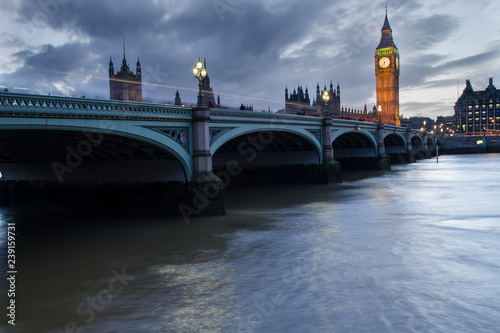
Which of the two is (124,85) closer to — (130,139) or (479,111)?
(130,139)

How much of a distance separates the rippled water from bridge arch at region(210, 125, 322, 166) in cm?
1147

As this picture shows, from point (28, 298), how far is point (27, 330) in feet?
5.82

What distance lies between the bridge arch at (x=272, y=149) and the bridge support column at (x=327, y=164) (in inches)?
21.4

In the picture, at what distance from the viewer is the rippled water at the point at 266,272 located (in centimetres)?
754

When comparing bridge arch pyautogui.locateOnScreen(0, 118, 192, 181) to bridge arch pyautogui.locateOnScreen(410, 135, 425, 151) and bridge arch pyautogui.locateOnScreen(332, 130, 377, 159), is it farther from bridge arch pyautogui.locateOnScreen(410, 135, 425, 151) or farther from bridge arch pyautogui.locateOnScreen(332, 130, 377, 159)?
bridge arch pyautogui.locateOnScreen(410, 135, 425, 151)

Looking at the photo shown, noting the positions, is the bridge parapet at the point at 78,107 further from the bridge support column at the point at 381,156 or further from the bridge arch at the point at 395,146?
the bridge arch at the point at 395,146

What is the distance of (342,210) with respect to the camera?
20.2 metres

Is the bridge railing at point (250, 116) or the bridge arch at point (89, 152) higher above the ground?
the bridge railing at point (250, 116)

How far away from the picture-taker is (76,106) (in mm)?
13680

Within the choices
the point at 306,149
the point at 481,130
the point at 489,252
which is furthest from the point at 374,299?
the point at 481,130

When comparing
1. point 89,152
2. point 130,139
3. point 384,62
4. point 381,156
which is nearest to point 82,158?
point 89,152

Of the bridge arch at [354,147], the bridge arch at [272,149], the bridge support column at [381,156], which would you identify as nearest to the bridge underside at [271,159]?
the bridge arch at [272,149]

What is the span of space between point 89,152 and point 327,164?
18.8 m

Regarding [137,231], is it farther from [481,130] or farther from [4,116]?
[481,130]
